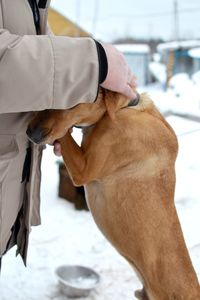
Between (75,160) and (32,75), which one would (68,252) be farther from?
(32,75)

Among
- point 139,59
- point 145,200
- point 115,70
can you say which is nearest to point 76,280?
point 145,200

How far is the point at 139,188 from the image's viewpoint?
2059 millimetres

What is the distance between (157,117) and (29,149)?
0.71 meters

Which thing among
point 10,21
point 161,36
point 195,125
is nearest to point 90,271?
point 10,21

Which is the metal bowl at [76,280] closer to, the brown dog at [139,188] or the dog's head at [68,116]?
the brown dog at [139,188]

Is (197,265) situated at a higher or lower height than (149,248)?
lower

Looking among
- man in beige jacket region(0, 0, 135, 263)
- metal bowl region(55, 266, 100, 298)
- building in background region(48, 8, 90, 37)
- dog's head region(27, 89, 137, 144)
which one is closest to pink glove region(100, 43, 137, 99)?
man in beige jacket region(0, 0, 135, 263)

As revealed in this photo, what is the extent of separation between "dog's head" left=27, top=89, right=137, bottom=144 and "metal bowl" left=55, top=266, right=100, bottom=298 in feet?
4.62

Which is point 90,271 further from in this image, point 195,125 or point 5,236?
point 195,125

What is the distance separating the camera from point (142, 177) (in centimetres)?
206

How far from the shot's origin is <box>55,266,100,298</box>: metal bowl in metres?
2.90

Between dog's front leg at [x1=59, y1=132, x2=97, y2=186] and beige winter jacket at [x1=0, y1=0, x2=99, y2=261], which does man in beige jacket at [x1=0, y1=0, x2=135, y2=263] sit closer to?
beige winter jacket at [x1=0, y1=0, x2=99, y2=261]

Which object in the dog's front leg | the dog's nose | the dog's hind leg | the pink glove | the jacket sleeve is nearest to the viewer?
the jacket sleeve

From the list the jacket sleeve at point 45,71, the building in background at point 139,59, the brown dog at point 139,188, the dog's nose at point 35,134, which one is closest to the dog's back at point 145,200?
the brown dog at point 139,188
